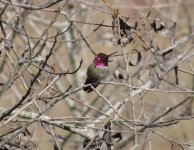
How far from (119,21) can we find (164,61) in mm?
655

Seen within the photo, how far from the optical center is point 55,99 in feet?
10.7

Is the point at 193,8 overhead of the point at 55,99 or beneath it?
overhead

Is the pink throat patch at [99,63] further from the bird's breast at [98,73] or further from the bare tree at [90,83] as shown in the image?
the bare tree at [90,83]

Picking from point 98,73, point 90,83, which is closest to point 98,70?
point 98,73

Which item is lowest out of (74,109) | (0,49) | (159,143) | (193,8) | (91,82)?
(159,143)

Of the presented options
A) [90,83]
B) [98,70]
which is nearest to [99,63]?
[98,70]

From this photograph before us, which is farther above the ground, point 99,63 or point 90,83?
point 99,63

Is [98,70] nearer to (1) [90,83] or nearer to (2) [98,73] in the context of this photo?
(2) [98,73]

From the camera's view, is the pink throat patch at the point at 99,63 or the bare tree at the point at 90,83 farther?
the pink throat patch at the point at 99,63

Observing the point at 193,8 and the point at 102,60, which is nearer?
the point at 102,60

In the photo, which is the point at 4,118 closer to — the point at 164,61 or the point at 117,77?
the point at 117,77

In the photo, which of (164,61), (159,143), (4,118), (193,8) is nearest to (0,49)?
(4,118)

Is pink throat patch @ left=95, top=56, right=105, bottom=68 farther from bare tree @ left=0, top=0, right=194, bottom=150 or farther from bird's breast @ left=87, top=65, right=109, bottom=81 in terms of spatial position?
bare tree @ left=0, top=0, right=194, bottom=150

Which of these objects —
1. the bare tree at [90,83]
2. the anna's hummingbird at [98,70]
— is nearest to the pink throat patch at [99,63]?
the anna's hummingbird at [98,70]
